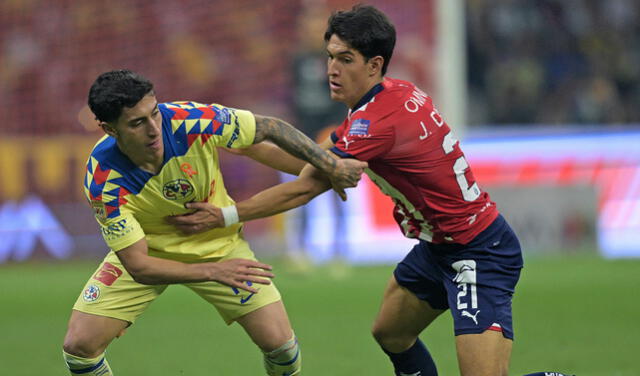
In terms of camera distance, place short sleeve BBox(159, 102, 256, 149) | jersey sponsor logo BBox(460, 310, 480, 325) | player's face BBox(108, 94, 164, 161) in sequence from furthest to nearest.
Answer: short sleeve BBox(159, 102, 256, 149) < player's face BBox(108, 94, 164, 161) < jersey sponsor logo BBox(460, 310, 480, 325)

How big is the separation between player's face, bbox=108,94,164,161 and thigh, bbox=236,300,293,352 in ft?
3.42

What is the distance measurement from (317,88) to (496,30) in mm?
4885

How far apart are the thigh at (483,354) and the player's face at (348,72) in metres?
1.29

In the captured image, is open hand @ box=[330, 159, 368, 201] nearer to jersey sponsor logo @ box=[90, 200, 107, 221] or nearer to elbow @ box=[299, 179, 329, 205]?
elbow @ box=[299, 179, 329, 205]

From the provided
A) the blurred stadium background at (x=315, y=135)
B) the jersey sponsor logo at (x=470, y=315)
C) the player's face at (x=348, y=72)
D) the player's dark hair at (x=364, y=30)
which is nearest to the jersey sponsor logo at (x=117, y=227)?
the player's face at (x=348, y=72)

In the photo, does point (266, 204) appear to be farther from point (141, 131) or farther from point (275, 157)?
point (141, 131)

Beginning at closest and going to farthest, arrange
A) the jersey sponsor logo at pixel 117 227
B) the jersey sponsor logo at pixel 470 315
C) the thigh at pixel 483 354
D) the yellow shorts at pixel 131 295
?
the thigh at pixel 483 354
the jersey sponsor logo at pixel 470 315
the jersey sponsor logo at pixel 117 227
the yellow shorts at pixel 131 295

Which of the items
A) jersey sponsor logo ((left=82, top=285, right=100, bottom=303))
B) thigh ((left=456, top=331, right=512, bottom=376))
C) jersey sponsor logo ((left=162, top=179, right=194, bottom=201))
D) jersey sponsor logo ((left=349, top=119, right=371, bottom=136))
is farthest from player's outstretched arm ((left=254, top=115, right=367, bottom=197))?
jersey sponsor logo ((left=82, top=285, right=100, bottom=303))

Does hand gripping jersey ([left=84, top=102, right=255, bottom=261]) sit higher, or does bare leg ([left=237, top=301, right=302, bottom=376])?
hand gripping jersey ([left=84, top=102, right=255, bottom=261])

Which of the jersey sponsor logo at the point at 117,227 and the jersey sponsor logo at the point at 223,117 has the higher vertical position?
the jersey sponsor logo at the point at 223,117

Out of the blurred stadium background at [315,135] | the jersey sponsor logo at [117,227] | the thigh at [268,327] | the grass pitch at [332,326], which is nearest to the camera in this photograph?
the jersey sponsor logo at [117,227]

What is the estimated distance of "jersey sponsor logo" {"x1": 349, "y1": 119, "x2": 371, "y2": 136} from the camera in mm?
4844

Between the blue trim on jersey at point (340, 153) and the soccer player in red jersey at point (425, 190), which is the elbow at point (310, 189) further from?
the blue trim on jersey at point (340, 153)

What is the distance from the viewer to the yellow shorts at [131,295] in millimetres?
5457
